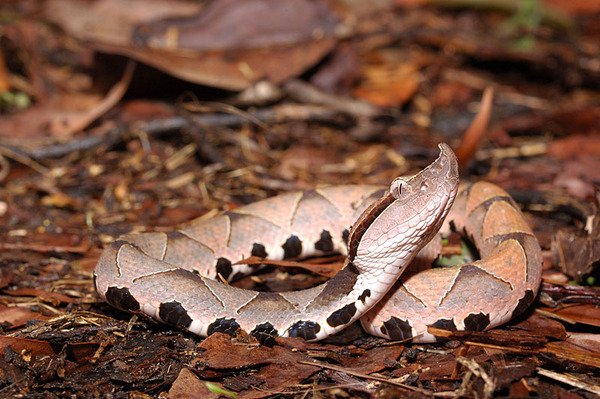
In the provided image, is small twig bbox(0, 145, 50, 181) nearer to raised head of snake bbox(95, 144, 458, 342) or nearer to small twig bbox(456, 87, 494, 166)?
raised head of snake bbox(95, 144, 458, 342)

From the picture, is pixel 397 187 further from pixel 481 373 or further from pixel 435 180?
pixel 481 373

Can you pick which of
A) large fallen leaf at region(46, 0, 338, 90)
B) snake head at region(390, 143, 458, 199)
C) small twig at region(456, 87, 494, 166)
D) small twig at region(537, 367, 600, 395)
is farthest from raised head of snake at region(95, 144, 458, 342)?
large fallen leaf at region(46, 0, 338, 90)

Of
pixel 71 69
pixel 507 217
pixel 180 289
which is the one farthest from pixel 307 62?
pixel 180 289

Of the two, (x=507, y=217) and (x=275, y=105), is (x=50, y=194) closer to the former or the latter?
(x=275, y=105)

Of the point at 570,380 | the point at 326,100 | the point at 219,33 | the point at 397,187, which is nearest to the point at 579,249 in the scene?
the point at 570,380

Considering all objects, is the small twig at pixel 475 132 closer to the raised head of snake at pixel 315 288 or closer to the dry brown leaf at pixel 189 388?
the raised head of snake at pixel 315 288

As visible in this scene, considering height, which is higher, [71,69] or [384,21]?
[384,21]

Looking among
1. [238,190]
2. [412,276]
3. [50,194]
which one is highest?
[412,276]
